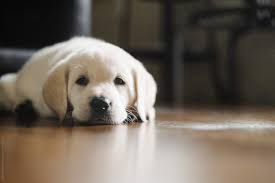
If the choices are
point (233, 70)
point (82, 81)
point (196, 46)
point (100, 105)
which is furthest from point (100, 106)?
point (196, 46)

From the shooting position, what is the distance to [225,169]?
781 mm

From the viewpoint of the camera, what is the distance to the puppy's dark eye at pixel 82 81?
1530 mm

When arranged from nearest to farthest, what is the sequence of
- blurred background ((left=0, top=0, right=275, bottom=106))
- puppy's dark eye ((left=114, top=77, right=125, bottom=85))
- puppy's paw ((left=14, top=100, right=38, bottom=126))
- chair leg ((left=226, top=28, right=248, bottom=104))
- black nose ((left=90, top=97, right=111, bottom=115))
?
black nose ((left=90, top=97, right=111, bottom=115)), puppy's dark eye ((left=114, top=77, right=125, bottom=85)), puppy's paw ((left=14, top=100, right=38, bottom=126)), blurred background ((left=0, top=0, right=275, bottom=106)), chair leg ((left=226, top=28, right=248, bottom=104))

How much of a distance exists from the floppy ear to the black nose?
0.17 metres

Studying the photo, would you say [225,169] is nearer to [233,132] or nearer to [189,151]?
[189,151]

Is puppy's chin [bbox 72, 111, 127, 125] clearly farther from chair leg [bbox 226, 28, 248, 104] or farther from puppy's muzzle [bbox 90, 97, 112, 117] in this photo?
chair leg [bbox 226, 28, 248, 104]

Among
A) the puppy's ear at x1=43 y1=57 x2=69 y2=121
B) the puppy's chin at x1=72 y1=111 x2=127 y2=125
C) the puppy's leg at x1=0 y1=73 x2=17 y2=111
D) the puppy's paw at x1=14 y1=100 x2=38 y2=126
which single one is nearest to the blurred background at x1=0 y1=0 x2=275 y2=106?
the puppy's leg at x1=0 y1=73 x2=17 y2=111

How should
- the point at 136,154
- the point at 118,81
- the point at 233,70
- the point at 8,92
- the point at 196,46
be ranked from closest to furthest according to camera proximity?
1. the point at 136,154
2. the point at 118,81
3. the point at 8,92
4. the point at 233,70
5. the point at 196,46

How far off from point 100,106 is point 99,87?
0.20 feet

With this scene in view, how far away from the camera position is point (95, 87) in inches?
58.2

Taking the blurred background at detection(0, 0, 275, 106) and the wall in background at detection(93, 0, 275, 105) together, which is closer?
the blurred background at detection(0, 0, 275, 106)

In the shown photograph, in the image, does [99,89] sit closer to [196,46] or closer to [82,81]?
[82,81]

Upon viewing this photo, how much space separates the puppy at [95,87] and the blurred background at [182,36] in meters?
0.59

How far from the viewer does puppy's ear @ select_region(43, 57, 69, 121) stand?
156 centimetres
